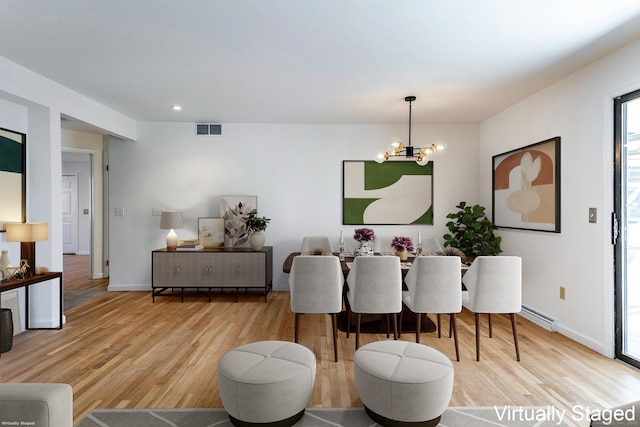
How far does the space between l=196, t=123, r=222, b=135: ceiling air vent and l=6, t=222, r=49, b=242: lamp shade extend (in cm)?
253

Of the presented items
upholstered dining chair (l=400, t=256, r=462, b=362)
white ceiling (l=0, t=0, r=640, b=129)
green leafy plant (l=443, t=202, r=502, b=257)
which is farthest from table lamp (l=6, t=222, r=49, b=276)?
green leafy plant (l=443, t=202, r=502, b=257)

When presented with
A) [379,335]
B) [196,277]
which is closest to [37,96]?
[196,277]

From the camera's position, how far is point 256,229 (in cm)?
500

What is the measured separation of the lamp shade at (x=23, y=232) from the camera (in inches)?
129

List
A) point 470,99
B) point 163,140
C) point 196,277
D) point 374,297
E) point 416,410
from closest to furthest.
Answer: point 416,410
point 374,297
point 470,99
point 196,277
point 163,140

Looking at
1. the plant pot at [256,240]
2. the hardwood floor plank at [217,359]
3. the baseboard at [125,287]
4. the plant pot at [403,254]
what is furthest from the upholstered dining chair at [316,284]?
the baseboard at [125,287]

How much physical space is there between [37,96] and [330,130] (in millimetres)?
3486

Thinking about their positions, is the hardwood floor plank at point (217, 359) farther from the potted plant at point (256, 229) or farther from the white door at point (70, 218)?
the white door at point (70, 218)

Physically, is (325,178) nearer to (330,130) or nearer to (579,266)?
(330,130)

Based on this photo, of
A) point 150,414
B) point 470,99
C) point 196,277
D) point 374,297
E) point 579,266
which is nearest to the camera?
point 150,414

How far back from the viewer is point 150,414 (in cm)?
212

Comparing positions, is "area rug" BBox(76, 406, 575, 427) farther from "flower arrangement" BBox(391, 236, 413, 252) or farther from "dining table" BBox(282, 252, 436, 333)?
"flower arrangement" BBox(391, 236, 413, 252)

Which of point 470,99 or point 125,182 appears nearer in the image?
point 470,99

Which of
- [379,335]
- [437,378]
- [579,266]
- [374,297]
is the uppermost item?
[579,266]
